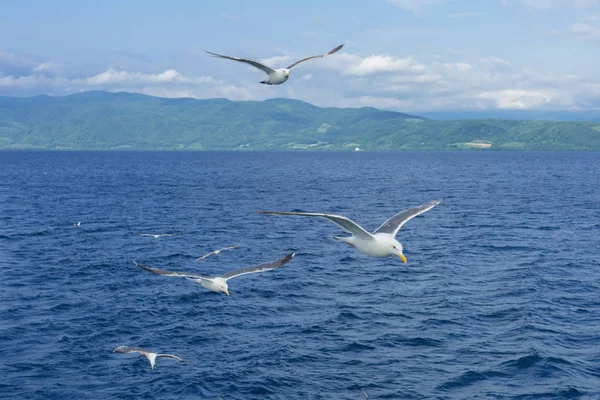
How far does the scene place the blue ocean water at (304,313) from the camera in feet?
112

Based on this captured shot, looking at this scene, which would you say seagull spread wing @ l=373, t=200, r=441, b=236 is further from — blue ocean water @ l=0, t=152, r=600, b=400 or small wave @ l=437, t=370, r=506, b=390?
small wave @ l=437, t=370, r=506, b=390

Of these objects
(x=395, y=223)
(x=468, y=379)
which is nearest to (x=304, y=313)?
(x=468, y=379)

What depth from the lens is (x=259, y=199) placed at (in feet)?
425

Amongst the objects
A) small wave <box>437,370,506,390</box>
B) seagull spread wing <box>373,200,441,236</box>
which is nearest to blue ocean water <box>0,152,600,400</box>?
small wave <box>437,370,506,390</box>

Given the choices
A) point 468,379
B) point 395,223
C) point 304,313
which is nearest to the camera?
point 395,223

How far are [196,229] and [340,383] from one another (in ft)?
181

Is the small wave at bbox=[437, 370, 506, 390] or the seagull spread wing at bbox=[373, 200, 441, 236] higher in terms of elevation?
the seagull spread wing at bbox=[373, 200, 441, 236]

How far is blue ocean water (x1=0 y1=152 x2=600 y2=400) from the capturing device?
34.2m

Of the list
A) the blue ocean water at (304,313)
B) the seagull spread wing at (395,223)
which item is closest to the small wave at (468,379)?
the blue ocean water at (304,313)

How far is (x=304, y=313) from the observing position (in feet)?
153

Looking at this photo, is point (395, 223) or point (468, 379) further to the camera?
point (468, 379)

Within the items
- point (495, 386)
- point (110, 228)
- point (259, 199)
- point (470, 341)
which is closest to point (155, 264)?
point (110, 228)

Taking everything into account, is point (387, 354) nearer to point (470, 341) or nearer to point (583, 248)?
point (470, 341)

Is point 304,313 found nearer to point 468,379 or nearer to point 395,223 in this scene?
point 468,379
